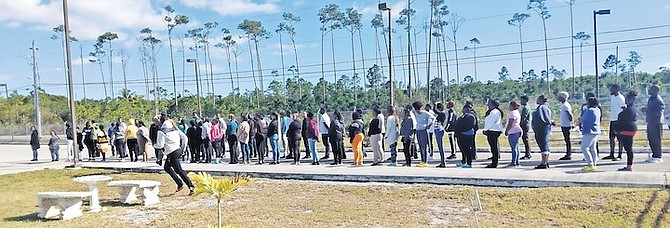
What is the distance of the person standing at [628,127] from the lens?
32.4 ft

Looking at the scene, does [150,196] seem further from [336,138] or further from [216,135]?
[216,135]

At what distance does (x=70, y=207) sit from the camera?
9078 mm

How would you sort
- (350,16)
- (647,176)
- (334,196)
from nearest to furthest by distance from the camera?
(647,176) < (334,196) < (350,16)

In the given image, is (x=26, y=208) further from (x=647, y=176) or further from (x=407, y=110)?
(x=647, y=176)

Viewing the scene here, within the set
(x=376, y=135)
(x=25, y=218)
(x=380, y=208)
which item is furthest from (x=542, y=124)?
(x=25, y=218)

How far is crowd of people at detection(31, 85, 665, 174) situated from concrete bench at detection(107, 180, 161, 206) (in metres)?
0.59

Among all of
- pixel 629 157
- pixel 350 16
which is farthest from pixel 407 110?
pixel 350 16

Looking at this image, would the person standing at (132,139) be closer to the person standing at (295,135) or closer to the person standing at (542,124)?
the person standing at (295,135)

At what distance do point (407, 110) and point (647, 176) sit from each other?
520cm

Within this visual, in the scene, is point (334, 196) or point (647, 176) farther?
point (334, 196)

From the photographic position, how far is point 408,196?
9.12 meters

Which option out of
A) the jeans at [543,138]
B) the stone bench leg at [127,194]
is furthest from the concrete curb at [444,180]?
the stone bench leg at [127,194]

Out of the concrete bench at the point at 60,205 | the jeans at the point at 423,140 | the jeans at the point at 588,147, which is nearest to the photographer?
the concrete bench at the point at 60,205

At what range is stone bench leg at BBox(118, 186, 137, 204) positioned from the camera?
10.2 meters
